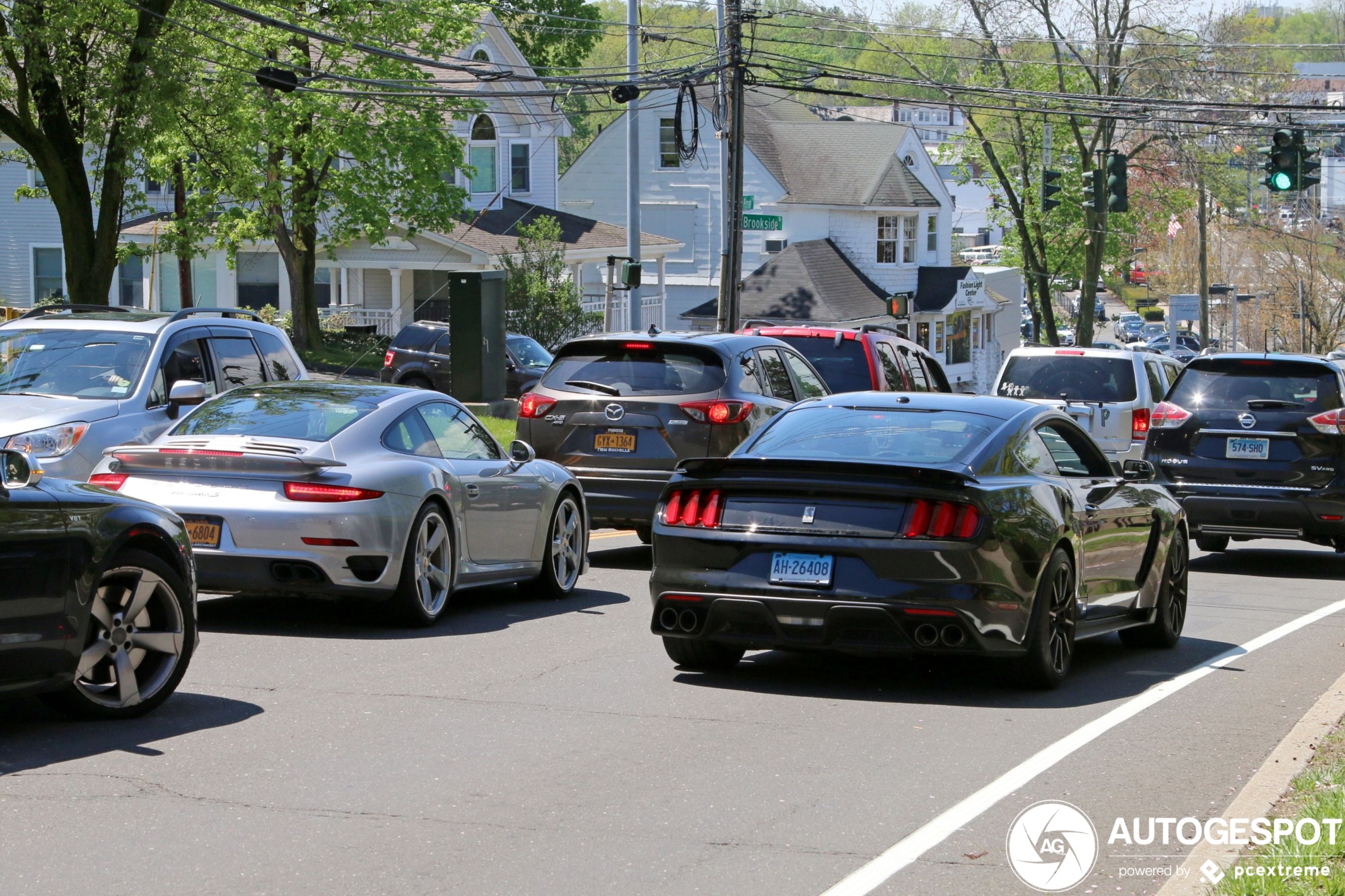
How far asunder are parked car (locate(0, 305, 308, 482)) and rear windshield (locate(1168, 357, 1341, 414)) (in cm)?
829

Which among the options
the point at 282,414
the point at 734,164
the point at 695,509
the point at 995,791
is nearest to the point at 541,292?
the point at 734,164

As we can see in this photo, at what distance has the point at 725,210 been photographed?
98.6 feet

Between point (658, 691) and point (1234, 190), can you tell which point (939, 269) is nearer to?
point (1234, 190)

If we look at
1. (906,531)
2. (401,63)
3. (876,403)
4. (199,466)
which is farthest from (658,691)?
(401,63)

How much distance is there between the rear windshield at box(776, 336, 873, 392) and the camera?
701 inches

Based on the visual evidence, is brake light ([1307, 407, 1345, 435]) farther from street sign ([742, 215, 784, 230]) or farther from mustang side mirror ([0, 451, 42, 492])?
street sign ([742, 215, 784, 230])

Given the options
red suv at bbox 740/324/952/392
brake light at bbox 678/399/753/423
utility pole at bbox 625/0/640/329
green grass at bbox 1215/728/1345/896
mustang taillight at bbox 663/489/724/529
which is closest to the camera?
green grass at bbox 1215/728/1345/896

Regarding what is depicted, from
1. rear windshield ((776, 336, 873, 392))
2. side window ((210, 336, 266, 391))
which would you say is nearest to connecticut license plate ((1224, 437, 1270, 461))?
rear windshield ((776, 336, 873, 392))

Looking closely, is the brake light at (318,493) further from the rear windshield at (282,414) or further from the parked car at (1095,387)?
the parked car at (1095,387)

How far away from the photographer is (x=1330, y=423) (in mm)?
15125

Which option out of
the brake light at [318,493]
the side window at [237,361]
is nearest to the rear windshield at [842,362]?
the side window at [237,361]

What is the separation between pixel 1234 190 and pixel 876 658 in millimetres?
51491

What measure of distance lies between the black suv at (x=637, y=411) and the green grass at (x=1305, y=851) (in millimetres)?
7345

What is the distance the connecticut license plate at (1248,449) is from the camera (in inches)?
605
